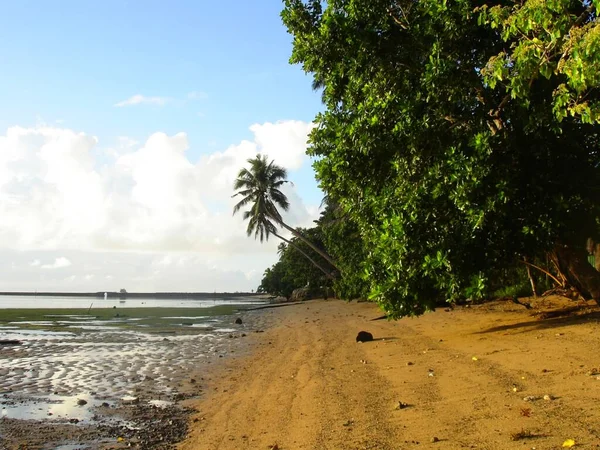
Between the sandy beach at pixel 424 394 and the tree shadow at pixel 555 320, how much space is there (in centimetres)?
4

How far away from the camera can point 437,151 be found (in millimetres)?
9430

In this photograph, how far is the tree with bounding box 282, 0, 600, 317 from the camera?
28.6 ft

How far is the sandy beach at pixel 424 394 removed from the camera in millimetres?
5211

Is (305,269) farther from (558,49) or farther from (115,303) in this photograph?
(558,49)

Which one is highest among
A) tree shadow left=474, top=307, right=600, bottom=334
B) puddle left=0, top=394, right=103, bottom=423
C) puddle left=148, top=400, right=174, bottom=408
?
tree shadow left=474, top=307, right=600, bottom=334

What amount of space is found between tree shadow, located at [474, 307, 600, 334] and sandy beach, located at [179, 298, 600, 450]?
0.04 m

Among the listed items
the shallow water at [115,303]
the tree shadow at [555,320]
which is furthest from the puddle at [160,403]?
the shallow water at [115,303]

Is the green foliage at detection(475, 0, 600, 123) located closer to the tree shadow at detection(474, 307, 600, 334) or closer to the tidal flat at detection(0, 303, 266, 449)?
the tidal flat at detection(0, 303, 266, 449)

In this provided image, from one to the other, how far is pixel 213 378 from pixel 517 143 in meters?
7.37

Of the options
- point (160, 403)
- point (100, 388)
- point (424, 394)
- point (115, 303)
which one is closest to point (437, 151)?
point (424, 394)

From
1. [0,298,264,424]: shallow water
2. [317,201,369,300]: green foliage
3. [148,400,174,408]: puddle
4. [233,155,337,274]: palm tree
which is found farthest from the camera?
→ [233,155,337,274]: palm tree

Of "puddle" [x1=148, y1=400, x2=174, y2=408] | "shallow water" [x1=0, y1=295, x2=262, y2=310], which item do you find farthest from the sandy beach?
"shallow water" [x1=0, y1=295, x2=262, y2=310]

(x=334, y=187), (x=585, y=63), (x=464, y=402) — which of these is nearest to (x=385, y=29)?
(x=334, y=187)

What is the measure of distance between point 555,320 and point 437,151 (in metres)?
5.29
